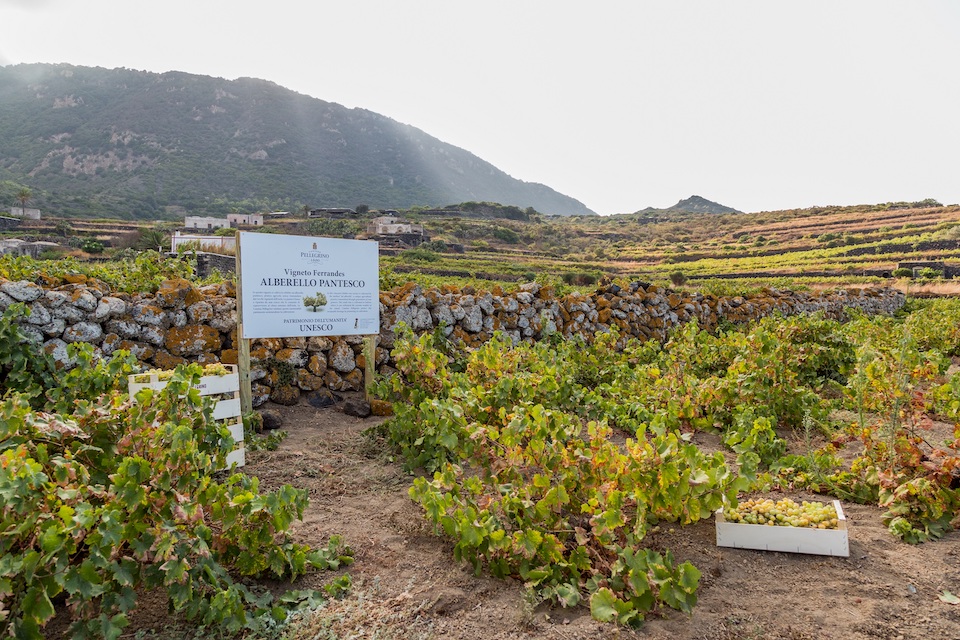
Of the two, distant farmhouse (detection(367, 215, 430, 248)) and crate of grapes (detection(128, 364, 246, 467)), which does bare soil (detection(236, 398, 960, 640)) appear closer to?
crate of grapes (detection(128, 364, 246, 467))

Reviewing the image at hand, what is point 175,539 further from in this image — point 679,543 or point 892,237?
point 892,237

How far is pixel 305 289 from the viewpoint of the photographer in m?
5.84

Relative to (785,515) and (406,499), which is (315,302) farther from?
(785,515)

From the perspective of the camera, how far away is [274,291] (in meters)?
5.62

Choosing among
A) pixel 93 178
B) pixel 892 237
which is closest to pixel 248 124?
pixel 93 178

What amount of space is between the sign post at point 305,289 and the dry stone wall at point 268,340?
1.99ft

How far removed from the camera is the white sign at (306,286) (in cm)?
549

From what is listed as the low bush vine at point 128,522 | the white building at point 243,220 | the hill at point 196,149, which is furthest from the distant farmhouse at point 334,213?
the low bush vine at point 128,522

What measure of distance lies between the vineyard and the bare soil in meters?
0.04

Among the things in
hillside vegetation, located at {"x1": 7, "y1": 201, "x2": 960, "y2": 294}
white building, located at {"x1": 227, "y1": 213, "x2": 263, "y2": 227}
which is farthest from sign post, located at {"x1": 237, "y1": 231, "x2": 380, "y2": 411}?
white building, located at {"x1": 227, "y1": 213, "x2": 263, "y2": 227}

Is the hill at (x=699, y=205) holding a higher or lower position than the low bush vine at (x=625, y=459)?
higher

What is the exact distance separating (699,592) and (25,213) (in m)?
75.0

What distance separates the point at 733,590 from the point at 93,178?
123 metres

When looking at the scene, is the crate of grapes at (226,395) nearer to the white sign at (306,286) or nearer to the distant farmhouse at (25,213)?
the white sign at (306,286)
